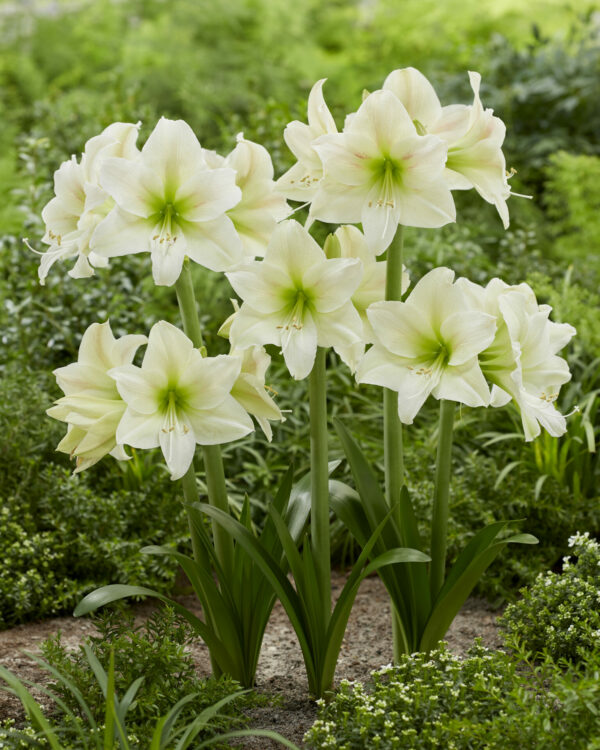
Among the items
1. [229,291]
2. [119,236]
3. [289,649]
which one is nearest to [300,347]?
[119,236]

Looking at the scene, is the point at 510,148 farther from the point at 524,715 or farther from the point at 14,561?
the point at 524,715

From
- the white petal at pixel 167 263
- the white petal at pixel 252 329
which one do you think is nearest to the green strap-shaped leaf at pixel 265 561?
the white petal at pixel 252 329

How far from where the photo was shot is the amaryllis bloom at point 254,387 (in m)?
1.94

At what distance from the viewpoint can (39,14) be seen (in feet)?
34.3

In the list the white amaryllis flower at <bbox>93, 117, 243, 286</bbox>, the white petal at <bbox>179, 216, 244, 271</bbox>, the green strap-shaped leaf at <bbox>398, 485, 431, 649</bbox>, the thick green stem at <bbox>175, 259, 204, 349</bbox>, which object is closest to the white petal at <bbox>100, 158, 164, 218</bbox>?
the white amaryllis flower at <bbox>93, 117, 243, 286</bbox>

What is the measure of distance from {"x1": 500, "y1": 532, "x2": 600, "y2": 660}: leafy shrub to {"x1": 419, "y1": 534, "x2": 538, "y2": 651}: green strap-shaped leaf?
16cm

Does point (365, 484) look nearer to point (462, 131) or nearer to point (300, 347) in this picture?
point (300, 347)

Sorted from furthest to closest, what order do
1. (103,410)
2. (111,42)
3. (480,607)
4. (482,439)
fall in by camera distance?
1. (111,42)
2. (482,439)
3. (480,607)
4. (103,410)

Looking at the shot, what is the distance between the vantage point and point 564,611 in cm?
225

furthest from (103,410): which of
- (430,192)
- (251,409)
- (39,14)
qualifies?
(39,14)

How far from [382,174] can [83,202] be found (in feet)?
2.23

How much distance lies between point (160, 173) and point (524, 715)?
52.3 inches

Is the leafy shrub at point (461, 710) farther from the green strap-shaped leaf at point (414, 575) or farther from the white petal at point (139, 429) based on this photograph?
the white petal at point (139, 429)

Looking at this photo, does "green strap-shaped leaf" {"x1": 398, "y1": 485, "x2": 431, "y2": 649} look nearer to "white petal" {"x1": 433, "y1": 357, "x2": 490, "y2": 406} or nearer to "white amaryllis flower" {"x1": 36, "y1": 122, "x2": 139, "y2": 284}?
"white petal" {"x1": 433, "y1": 357, "x2": 490, "y2": 406}
